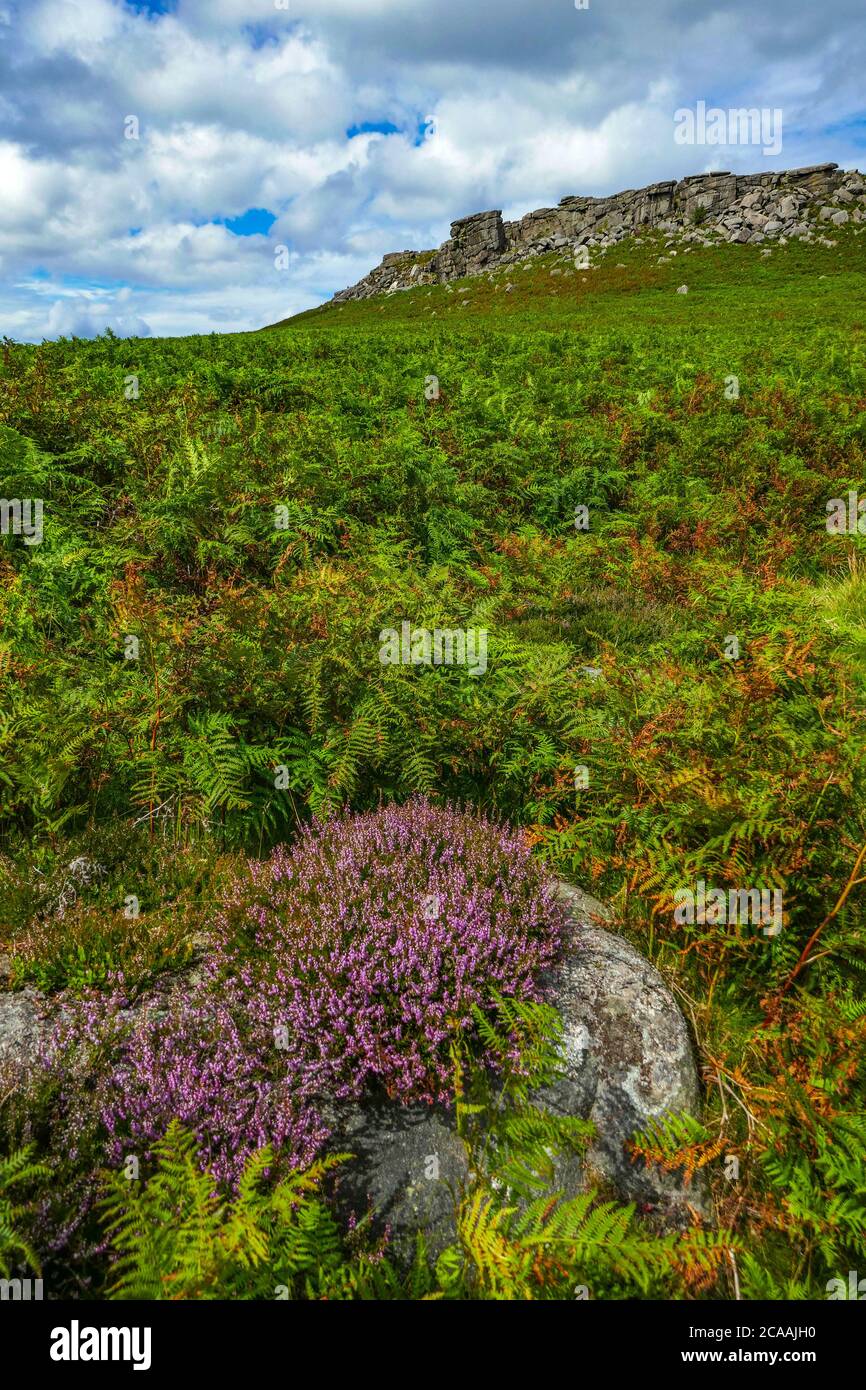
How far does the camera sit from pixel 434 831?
3887 millimetres

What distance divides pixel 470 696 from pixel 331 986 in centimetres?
224

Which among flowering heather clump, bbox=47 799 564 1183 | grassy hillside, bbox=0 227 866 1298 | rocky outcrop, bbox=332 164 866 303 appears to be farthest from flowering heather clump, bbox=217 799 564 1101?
rocky outcrop, bbox=332 164 866 303

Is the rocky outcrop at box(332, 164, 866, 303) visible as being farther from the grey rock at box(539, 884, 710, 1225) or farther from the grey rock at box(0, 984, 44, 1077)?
the grey rock at box(0, 984, 44, 1077)

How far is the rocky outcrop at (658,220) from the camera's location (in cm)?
6533

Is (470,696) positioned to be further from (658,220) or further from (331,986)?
(658,220)

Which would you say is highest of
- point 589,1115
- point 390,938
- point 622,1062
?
point 390,938

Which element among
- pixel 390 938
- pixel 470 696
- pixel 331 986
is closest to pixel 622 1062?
pixel 390 938

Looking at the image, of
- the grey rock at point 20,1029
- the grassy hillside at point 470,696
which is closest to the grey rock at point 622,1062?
the grassy hillside at point 470,696

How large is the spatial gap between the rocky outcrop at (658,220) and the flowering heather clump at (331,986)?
76.9 metres

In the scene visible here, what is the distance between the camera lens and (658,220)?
74750mm

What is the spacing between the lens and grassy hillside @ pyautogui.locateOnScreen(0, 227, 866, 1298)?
3.21 m

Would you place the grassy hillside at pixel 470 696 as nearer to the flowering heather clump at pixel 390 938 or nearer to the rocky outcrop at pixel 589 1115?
the rocky outcrop at pixel 589 1115

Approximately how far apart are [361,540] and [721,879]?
5699mm
